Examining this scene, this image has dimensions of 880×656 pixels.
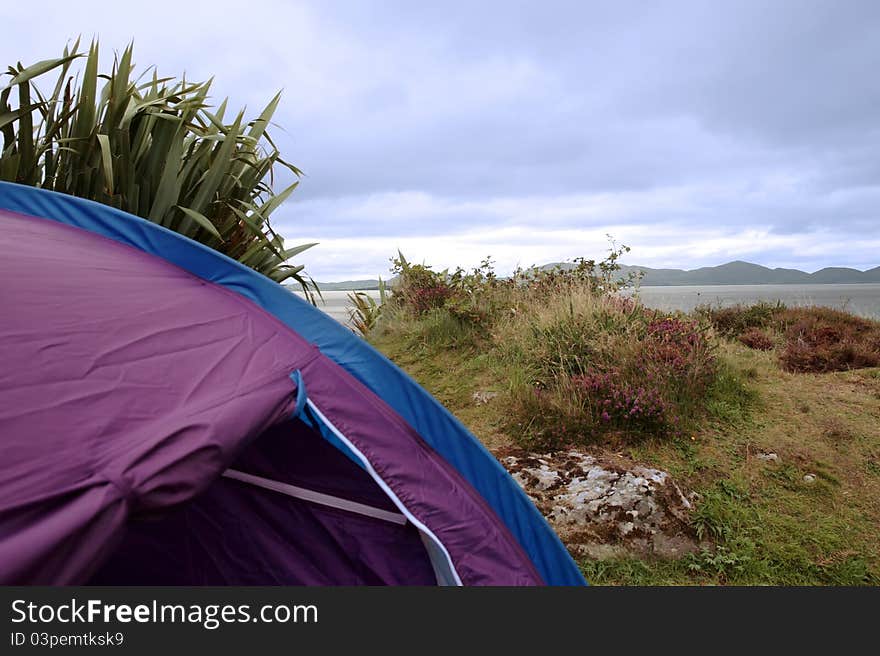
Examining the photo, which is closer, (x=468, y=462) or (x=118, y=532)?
(x=118, y=532)

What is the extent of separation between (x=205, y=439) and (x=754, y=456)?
13.4 feet

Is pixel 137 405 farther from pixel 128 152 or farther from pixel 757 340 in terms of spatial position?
pixel 757 340

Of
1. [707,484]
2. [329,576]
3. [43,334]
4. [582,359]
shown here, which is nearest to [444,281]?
[582,359]

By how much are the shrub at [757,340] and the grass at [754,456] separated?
32.5 inches

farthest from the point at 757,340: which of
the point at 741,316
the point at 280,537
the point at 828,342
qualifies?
the point at 280,537

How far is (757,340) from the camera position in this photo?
304 inches

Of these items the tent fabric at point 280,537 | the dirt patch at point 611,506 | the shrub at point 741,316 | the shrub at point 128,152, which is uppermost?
the shrub at point 128,152

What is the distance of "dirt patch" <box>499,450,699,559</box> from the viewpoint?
3.18m

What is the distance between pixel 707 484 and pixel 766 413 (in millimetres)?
1526

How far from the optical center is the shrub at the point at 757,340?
7529 millimetres

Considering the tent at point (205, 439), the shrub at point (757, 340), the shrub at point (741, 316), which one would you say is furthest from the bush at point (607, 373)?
the shrub at point (741, 316)

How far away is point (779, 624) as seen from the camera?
67.2 inches

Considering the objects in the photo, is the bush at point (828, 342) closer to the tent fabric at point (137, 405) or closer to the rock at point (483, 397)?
the rock at point (483, 397)

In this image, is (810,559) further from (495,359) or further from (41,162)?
(41,162)
